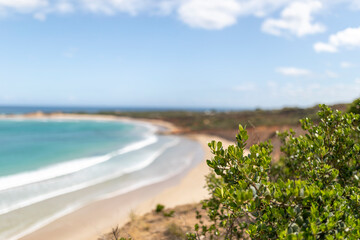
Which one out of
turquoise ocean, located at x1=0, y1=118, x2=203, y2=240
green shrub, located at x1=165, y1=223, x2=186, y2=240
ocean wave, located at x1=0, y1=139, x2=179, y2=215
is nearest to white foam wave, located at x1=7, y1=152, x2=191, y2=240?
turquoise ocean, located at x1=0, y1=118, x2=203, y2=240

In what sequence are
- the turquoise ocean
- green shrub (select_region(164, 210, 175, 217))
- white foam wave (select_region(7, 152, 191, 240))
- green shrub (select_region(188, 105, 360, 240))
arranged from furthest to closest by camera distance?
the turquoise ocean, green shrub (select_region(164, 210, 175, 217)), white foam wave (select_region(7, 152, 191, 240)), green shrub (select_region(188, 105, 360, 240))

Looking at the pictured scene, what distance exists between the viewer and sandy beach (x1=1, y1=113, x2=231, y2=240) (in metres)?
8.50

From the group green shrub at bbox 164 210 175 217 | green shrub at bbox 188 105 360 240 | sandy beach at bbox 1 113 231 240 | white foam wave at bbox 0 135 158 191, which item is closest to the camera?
green shrub at bbox 188 105 360 240

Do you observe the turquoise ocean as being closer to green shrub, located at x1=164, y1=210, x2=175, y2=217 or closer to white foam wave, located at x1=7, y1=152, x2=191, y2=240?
white foam wave, located at x1=7, y1=152, x2=191, y2=240

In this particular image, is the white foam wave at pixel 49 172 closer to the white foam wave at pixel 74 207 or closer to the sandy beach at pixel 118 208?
the white foam wave at pixel 74 207

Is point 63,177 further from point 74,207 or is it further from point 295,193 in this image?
point 295,193

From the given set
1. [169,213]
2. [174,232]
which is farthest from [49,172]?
[174,232]

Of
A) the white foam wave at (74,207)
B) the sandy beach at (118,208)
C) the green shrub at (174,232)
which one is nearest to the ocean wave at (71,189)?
the white foam wave at (74,207)

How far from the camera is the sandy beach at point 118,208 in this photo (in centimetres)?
850

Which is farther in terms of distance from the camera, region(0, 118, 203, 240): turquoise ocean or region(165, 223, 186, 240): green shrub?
region(0, 118, 203, 240): turquoise ocean

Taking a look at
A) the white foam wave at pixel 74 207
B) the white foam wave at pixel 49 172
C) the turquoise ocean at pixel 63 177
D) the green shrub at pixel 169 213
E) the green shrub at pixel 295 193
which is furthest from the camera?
the white foam wave at pixel 49 172

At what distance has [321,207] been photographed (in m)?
2.78

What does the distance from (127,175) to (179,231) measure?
370 inches

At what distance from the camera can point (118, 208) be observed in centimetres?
1077
